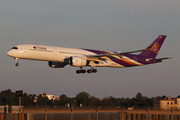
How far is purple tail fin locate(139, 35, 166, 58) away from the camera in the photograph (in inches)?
2484

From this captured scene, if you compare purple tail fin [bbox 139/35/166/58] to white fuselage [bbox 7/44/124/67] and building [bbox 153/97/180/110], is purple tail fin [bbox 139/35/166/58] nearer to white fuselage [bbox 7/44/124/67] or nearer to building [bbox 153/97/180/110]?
building [bbox 153/97/180/110]

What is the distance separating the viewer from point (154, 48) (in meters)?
64.3

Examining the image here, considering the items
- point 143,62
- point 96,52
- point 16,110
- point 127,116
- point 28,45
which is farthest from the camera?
point 143,62

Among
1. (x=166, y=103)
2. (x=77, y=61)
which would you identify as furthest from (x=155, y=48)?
(x=77, y=61)

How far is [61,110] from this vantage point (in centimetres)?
4531

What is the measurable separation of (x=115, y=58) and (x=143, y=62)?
22.8ft

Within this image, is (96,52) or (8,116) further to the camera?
(96,52)

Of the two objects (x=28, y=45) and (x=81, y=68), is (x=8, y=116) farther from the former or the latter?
(x=81, y=68)

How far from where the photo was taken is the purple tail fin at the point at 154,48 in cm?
6310

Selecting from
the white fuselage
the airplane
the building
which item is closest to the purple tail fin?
the airplane

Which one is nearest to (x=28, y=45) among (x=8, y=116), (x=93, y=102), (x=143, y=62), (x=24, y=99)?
(x=8, y=116)

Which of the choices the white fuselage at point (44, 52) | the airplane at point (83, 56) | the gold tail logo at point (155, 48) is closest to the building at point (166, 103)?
the airplane at point (83, 56)

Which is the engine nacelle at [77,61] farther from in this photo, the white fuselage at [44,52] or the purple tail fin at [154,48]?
the purple tail fin at [154,48]

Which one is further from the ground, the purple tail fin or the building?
the purple tail fin
